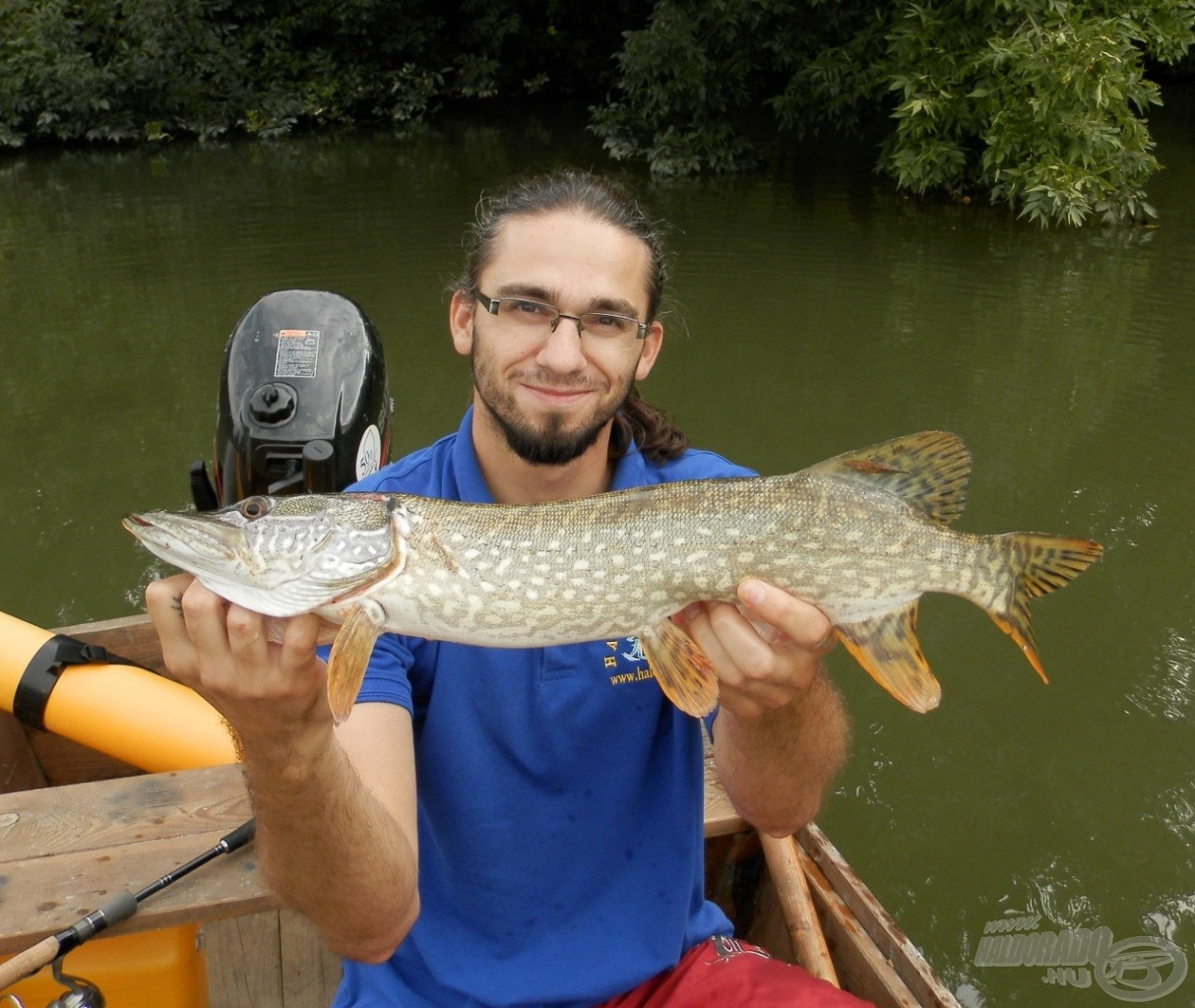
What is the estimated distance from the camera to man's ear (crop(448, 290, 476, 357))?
90.4 inches

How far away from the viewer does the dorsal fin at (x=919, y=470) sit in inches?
73.4

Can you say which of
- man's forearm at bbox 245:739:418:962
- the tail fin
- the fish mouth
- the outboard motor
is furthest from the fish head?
the outboard motor

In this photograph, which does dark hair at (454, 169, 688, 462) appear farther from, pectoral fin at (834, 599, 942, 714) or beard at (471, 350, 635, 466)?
pectoral fin at (834, 599, 942, 714)

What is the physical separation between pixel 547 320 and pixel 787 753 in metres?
0.99

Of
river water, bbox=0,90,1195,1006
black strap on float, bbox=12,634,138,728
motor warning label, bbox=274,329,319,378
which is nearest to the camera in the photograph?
black strap on float, bbox=12,634,138,728

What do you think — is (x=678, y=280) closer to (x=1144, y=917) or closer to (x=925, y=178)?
(x=925, y=178)

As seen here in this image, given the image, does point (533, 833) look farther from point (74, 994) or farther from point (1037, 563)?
point (1037, 563)

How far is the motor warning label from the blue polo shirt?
4.51ft

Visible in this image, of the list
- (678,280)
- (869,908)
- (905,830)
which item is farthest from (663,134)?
(869,908)

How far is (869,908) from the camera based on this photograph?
237 cm

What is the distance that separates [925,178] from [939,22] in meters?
1.57

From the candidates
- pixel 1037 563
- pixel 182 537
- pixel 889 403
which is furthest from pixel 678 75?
pixel 182 537

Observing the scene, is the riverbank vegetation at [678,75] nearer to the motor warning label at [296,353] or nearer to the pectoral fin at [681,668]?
the motor warning label at [296,353]

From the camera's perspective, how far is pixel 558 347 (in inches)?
80.8
